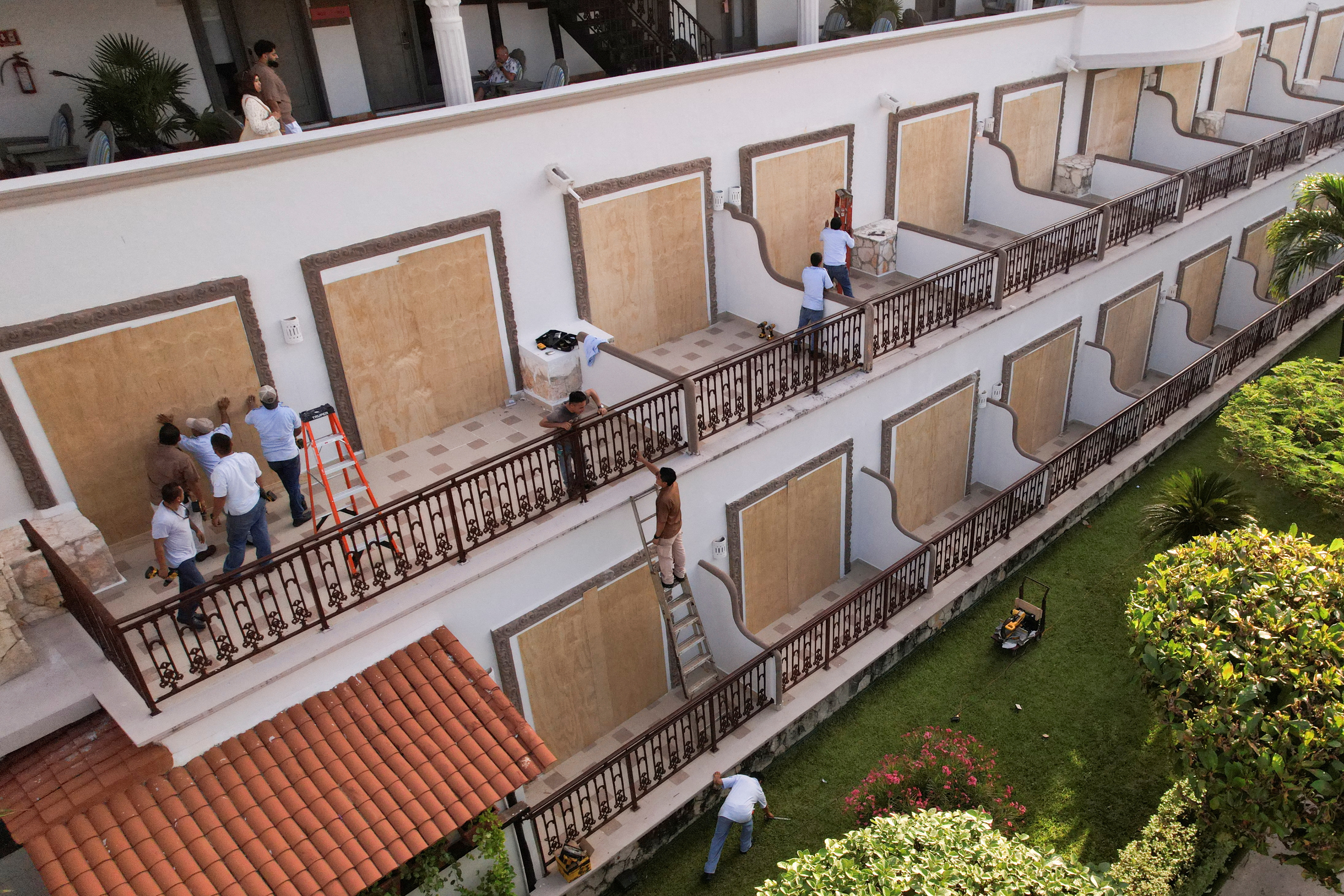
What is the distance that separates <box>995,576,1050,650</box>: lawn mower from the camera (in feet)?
43.1

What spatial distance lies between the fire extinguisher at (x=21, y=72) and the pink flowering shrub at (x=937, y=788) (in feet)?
41.2

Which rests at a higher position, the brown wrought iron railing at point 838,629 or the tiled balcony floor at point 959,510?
the brown wrought iron railing at point 838,629

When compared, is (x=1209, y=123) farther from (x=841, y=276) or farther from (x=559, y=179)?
(x=559, y=179)

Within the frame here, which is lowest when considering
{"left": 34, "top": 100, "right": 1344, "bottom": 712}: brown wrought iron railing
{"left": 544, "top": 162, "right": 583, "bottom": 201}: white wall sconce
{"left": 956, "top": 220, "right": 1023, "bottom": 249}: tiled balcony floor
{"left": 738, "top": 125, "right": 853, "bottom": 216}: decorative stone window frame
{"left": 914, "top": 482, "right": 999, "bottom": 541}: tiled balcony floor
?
{"left": 914, "top": 482, "right": 999, "bottom": 541}: tiled balcony floor

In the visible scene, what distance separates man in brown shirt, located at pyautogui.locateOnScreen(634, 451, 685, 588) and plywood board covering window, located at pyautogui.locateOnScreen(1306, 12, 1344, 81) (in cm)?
2623

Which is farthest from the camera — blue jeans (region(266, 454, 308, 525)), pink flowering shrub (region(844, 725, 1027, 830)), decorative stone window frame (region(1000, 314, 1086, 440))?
decorative stone window frame (region(1000, 314, 1086, 440))

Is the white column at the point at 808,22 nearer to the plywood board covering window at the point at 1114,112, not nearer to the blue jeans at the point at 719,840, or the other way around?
the plywood board covering window at the point at 1114,112

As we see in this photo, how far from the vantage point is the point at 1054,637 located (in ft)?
44.4

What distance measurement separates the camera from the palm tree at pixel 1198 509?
1286cm

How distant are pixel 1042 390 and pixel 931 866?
475 inches

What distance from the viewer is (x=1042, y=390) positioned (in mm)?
17078

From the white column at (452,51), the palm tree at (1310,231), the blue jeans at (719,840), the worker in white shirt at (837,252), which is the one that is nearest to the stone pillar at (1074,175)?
the palm tree at (1310,231)

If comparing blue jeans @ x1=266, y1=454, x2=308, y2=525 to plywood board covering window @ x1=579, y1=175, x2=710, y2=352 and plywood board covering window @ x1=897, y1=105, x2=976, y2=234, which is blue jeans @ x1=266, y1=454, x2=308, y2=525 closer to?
plywood board covering window @ x1=579, y1=175, x2=710, y2=352

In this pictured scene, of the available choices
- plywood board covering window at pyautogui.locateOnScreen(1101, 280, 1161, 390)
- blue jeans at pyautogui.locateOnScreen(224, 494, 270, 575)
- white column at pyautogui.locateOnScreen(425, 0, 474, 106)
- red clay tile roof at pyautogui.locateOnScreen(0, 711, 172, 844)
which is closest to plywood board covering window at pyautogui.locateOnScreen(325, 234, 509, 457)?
white column at pyautogui.locateOnScreen(425, 0, 474, 106)
